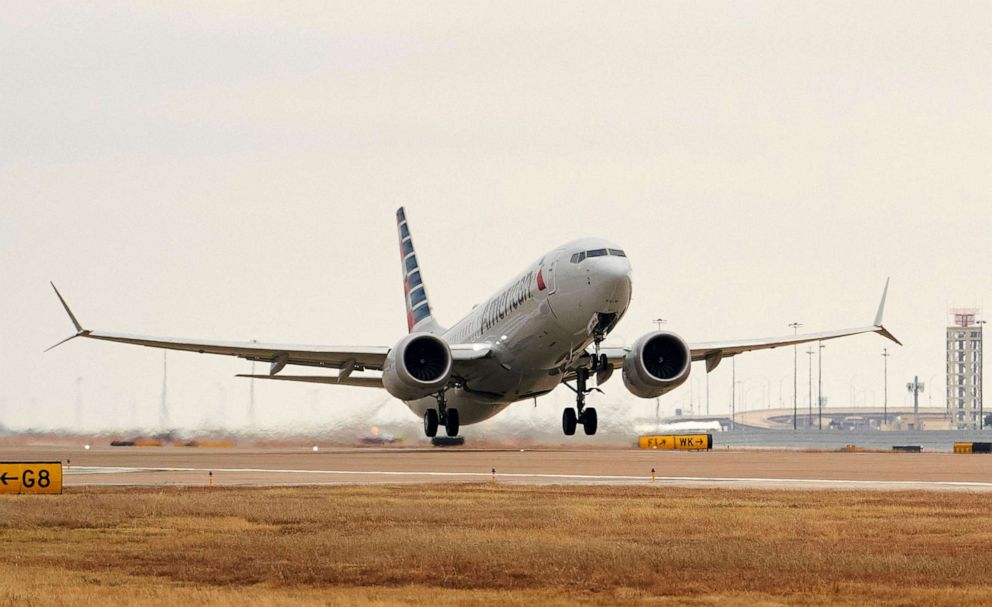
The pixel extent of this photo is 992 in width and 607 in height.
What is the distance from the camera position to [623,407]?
8144 cm

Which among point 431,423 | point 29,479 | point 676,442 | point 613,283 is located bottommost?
point 676,442

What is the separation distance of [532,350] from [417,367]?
449 centimetres

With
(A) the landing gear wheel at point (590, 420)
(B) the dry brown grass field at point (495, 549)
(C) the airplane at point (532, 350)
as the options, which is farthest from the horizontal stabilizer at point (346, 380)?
(B) the dry brown grass field at point (495, 549)

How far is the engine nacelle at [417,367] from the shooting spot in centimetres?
4962

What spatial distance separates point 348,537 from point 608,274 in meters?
20.5

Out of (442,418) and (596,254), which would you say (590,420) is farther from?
(596,254)

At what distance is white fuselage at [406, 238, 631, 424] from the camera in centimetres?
4377

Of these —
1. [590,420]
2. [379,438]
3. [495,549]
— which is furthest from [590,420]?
[379,438]

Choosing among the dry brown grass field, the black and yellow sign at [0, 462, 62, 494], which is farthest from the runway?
the dry brown grass field

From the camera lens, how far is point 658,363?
164 feet

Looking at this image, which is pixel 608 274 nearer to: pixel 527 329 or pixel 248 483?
pixel 527 329

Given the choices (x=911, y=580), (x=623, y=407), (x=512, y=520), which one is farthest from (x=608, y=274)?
(x=623, y=407)

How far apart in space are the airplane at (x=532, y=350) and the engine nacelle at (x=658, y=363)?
0.12ft

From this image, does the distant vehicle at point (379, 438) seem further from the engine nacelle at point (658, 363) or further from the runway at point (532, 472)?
the engine nacelle at point (658, 363)
